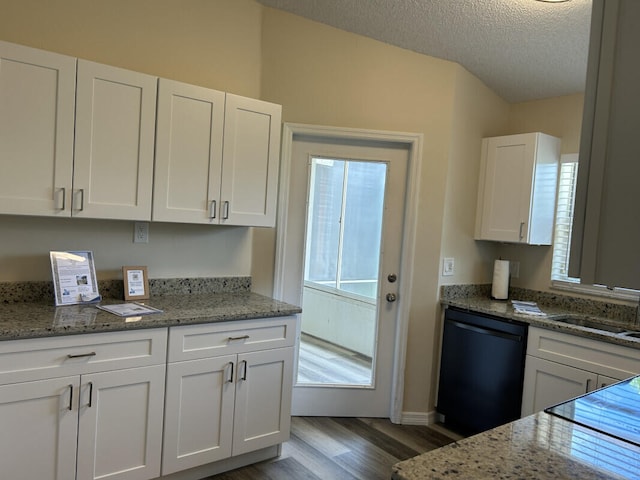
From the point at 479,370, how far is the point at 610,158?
2.71 metres

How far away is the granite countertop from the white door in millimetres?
567

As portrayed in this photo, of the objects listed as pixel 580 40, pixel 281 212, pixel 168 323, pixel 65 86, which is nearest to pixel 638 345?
pixel 580 40

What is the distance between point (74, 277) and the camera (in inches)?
92.6

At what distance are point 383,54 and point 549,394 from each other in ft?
8.00

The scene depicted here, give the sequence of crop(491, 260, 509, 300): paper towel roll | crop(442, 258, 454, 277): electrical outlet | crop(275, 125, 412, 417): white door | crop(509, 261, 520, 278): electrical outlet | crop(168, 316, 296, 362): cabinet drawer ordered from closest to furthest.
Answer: crop(168, 316, 296, 362): cabinet drawer < crop(275, 125, 412, 417): white door < crop(442, 258, 454, 277): electrical outlet < crop(491, 260, 509, 300): paper towel roll < crop(509, 261, 520, 278): electrical outlet

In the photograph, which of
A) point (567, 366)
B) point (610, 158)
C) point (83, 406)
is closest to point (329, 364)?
point (567, 366)

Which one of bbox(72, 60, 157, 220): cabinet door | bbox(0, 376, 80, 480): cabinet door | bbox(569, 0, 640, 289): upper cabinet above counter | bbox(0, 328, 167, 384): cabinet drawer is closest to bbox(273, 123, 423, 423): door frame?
bbox(72, 60, 157, 220): cabinet door

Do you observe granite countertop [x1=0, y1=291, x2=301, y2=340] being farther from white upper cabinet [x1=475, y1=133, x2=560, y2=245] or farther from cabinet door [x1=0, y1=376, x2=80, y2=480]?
white upper cabinet [x1=475, y1=133, x2=560, y2=245]

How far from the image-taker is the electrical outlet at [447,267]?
11.0 ft

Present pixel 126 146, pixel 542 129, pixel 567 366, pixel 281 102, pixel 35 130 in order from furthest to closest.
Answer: pixel 542 129 → pixel 281 102 → pixel 567 366 → pixel 126 146 → pixel 35 130

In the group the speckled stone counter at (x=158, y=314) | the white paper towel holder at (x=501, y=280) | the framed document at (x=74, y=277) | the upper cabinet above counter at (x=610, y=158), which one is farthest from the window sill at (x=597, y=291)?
the framed document at (x=74, y=277)

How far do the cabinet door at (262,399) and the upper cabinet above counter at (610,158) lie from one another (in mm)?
2059

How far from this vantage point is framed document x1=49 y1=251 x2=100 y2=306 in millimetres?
2289

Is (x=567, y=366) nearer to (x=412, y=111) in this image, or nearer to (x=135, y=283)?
(x=412, y=111)
